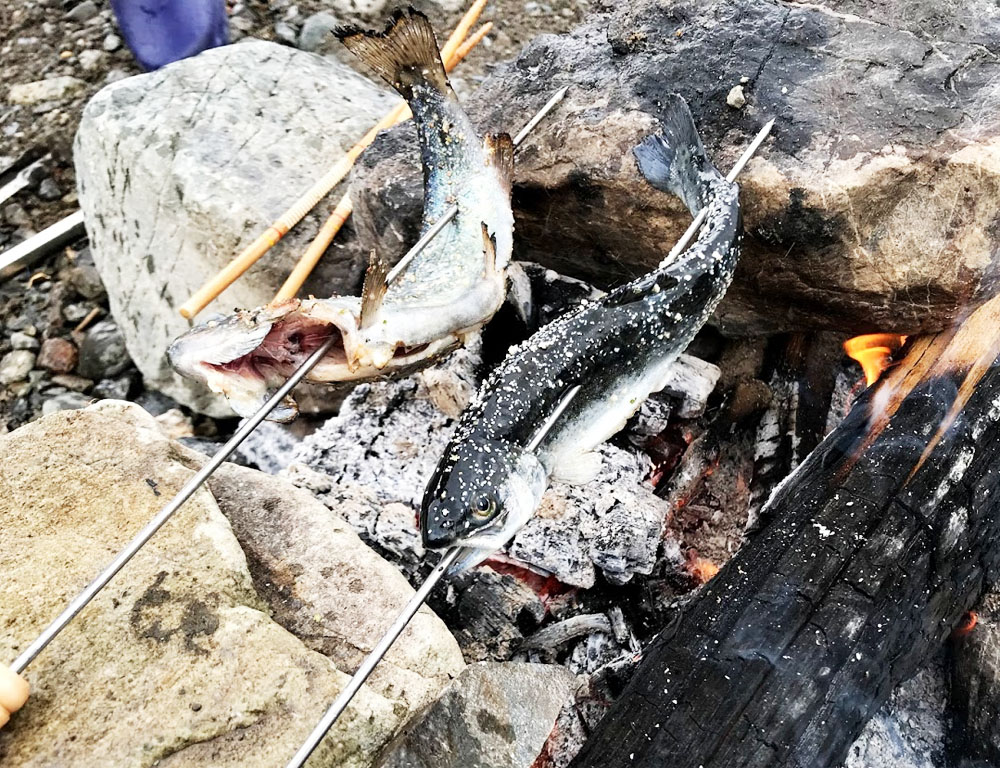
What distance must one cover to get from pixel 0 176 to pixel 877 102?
18.9 feet

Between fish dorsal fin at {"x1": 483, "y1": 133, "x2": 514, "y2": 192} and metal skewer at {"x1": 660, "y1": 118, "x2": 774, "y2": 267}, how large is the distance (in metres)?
0.81

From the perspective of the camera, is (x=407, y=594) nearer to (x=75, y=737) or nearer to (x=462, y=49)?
(x=75, y=737)

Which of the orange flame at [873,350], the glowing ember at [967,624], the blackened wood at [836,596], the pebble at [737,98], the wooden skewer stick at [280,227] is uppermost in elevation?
the pebble at [737,98]

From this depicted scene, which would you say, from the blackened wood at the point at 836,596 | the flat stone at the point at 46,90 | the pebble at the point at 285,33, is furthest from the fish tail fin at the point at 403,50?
the flat stone at the point at 46,90

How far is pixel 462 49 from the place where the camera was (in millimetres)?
5496

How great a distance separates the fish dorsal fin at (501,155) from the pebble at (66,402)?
3.14 metres

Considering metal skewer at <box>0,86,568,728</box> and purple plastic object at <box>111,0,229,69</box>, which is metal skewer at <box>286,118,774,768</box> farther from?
purple plastic object at <box>111,0,229,69</box>

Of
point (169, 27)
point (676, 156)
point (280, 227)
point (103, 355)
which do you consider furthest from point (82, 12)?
point (676, 156)

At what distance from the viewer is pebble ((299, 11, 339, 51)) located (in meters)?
6.22

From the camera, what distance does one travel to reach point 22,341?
5125mm

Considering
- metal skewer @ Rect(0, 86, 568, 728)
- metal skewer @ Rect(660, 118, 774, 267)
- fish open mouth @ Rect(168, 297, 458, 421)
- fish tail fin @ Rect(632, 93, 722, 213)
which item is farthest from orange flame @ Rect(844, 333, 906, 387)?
fish open mouth @ Rect(168, 297, 458, 421)

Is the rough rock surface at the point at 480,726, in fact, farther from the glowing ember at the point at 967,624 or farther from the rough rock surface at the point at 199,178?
the rough rock surface at the point at 199,178

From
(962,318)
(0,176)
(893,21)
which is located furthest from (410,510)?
(0,176)

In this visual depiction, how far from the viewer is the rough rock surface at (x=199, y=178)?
448 centimetres
